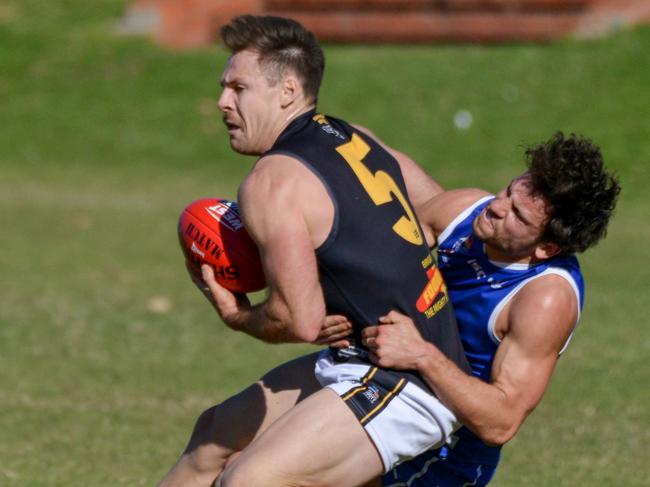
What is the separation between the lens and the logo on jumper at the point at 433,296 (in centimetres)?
461

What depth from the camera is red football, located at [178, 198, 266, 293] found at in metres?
4.74

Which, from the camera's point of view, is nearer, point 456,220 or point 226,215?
point 226,215

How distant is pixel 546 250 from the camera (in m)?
4.73

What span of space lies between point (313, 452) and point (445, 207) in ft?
4.47

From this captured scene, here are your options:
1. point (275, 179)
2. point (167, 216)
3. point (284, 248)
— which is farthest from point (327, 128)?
point (167, 216)

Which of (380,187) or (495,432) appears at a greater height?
(380,187)

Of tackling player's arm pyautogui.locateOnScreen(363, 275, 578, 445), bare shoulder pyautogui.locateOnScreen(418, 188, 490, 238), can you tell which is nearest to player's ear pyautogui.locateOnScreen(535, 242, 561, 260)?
tackling player's arm pyautogui.locateOnScreen(363, 275, 578, 445)

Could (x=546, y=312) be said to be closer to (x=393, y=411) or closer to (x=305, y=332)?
(x=393, y=411)

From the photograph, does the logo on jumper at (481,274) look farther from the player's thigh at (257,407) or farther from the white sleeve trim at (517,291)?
the player's thigh at (257,407)

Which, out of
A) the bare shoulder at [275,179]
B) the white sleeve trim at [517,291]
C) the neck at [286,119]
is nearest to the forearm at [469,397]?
the white sleeve trim at [517,291]

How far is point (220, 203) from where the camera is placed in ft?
16.5

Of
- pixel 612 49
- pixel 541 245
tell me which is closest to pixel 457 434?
pixel 541 245

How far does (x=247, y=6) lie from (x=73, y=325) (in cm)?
1193

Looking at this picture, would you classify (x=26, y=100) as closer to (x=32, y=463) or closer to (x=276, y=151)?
(x=32, y=463)
